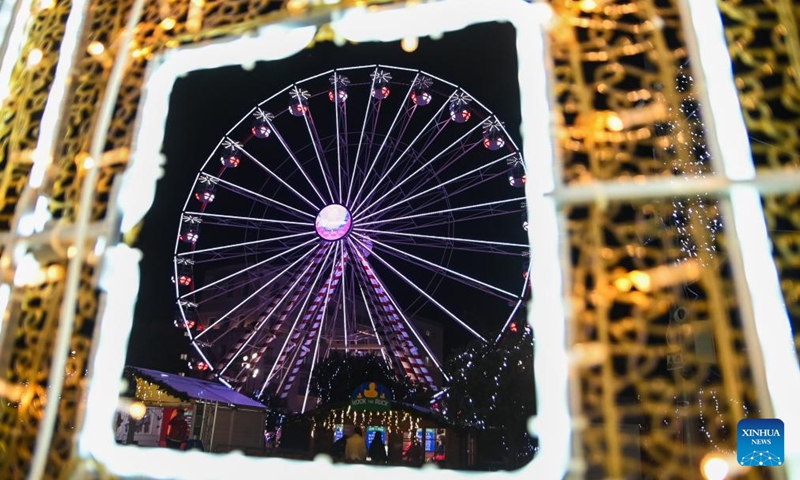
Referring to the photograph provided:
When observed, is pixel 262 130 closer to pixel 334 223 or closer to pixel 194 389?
pixel 334 223

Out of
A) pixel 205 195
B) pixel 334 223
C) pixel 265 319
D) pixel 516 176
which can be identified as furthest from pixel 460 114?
pixel 265 319

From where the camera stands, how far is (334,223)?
9852mm

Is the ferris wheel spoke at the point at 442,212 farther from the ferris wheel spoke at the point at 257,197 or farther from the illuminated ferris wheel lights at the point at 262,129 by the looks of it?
the illuminated ferris wheel lights at the point at 262,129

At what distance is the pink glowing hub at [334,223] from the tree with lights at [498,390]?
506 centimetres

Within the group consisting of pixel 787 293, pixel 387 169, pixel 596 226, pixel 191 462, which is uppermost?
pixel 387 169

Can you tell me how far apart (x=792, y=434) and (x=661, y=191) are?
Result: 581mm

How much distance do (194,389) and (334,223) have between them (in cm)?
401

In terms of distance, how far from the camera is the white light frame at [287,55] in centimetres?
138

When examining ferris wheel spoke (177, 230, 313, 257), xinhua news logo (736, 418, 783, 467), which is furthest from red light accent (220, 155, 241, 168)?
xinhua news logo (736, 418, 783, 467)

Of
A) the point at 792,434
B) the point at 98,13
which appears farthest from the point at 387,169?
the point at 792,434

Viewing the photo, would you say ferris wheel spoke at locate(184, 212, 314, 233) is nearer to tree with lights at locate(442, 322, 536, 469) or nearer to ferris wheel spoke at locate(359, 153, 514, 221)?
ferris wheel spoke at locate(359, 153, 514, 221)

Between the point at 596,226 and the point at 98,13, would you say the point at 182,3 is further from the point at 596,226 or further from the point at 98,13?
the point at 596,226

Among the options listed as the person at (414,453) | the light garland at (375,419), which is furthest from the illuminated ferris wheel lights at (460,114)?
the person at (414,453)

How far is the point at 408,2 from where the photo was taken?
1.91 meters
